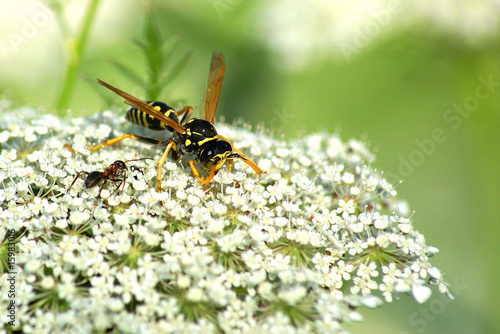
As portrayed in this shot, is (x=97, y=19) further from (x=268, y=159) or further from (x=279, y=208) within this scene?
(x=279, y=208)

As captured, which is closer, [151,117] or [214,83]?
→ [151,117]

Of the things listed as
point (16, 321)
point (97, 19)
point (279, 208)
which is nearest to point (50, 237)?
point (16, 321)

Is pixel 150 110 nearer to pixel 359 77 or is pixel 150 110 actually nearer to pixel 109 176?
pixel 109 176

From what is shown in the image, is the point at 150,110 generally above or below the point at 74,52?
below

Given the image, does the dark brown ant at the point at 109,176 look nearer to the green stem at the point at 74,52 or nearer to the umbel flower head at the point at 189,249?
the umbel flower head at the point at 189,249

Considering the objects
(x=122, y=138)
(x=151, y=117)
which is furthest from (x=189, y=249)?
(x=151, y=117)

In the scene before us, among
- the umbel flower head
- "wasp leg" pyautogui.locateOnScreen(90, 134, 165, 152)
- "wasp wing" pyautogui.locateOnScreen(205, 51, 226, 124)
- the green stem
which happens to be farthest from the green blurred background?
Result: the umbel flower head

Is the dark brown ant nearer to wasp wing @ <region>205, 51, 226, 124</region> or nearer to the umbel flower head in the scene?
the umbel flower head
